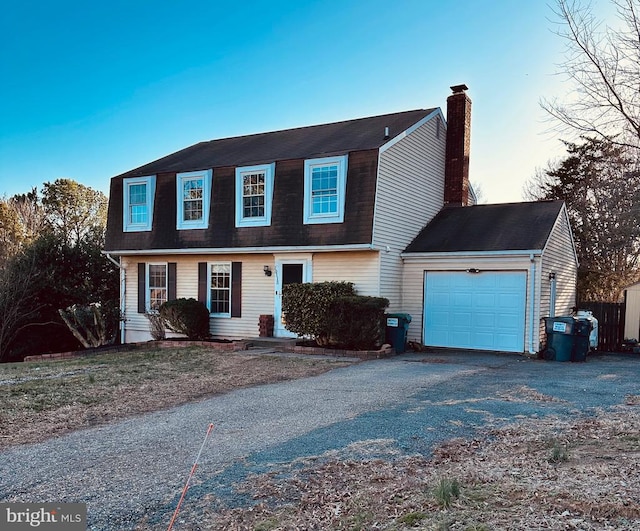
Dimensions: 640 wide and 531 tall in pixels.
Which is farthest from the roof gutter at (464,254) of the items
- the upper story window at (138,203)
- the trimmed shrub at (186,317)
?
the upper story window at (138,203)

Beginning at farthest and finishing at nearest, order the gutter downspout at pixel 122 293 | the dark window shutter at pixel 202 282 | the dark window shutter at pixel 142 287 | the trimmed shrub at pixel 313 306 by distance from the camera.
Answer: the gutter downspout at pixel 122 293 < the dark window shutter at pixel 142 287 < the dark window shutter at pixel 202 282 < the trimmed shrub at pixel 313 306

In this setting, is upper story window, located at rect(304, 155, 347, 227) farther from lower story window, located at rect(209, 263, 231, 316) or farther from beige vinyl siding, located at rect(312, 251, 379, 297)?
lower story window, located at rect(209, 263, 231, 316)

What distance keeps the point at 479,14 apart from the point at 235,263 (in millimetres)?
9349

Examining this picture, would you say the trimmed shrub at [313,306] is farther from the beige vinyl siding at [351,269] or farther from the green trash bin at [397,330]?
the green trash bin at [397,330]

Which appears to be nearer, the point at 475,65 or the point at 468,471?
the point at 468,471

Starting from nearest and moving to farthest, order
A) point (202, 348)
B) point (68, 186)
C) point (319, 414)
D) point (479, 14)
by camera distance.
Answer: point (319, 414) → point (479, 14) → point (202, 348) → point (68, 186)

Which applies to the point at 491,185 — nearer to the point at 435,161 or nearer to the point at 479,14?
the point at 435,161

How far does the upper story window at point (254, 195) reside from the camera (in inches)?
611

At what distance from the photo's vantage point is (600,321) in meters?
16.0

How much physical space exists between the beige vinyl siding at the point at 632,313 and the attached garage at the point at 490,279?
1.65m

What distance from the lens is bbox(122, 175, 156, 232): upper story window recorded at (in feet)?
57.5

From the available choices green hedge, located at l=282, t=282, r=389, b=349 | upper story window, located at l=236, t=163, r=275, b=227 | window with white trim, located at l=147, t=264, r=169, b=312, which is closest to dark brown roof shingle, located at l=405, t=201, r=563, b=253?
green hedge, located at l=282, t=282, r=389, b=349

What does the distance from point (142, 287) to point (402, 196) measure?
9.01 metres

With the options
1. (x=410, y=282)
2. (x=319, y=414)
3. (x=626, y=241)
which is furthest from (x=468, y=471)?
(x=626, y=241)
